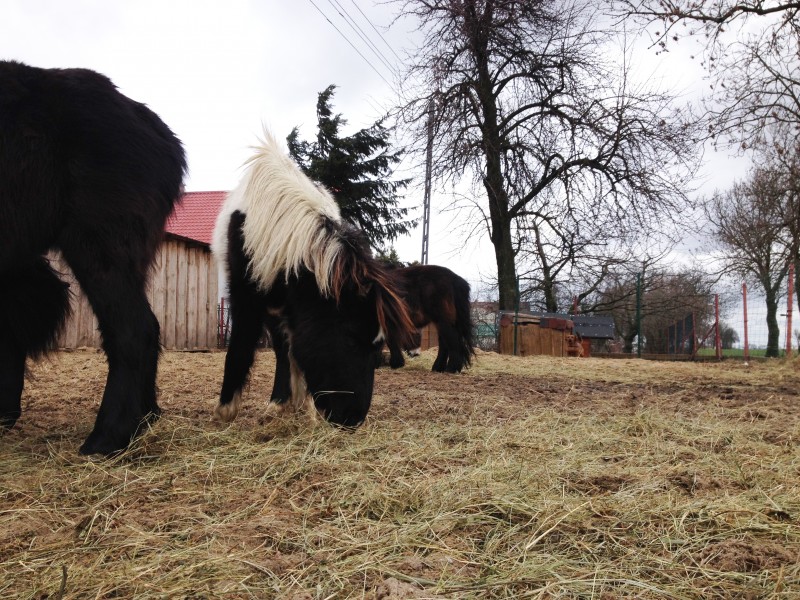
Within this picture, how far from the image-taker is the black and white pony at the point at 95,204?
2619mm

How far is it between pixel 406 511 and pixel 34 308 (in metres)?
2.40

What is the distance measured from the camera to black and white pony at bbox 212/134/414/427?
10.8ft

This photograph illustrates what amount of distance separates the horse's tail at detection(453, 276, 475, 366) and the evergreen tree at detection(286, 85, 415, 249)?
935 centimetres

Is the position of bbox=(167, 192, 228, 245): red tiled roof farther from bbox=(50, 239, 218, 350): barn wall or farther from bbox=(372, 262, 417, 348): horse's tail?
bbox=(372, 262, 417, 348): horse's tail

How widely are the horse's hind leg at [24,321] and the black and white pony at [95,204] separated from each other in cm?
50

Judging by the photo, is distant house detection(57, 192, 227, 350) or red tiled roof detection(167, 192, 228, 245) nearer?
distant house detection(57, 192, 227, 350)

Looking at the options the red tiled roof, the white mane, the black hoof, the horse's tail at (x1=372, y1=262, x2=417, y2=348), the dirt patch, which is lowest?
the dirt patch

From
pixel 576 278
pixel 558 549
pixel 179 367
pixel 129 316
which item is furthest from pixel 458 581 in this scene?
pixel 576 278

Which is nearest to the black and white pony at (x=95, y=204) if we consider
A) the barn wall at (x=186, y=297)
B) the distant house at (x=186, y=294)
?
the distant house at (x=186, y=294)

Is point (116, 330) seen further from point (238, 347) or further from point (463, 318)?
point (463, 318)

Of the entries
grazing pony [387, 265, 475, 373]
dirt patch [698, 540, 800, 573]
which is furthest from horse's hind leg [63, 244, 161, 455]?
grazing pony [387, 265, 475, 373]

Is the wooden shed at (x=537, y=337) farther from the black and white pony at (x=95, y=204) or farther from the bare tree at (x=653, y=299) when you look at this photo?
the black and white pony at (x=95, y=204)

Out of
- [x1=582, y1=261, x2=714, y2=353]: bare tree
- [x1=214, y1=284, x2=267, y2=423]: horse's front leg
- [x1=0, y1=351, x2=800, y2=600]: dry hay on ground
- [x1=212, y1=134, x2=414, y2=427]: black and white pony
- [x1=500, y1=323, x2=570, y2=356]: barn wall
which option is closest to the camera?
[x1=0, y1=351, x2=800, y2=600]: dry hay on ground

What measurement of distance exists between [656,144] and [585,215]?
230 cm
